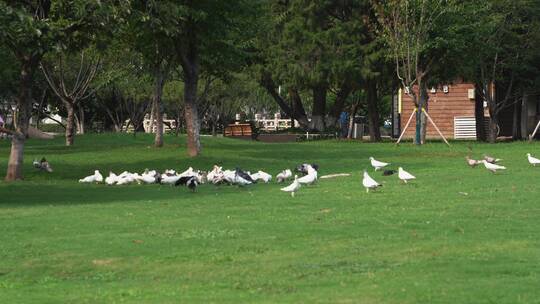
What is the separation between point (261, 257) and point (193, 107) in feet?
73.7

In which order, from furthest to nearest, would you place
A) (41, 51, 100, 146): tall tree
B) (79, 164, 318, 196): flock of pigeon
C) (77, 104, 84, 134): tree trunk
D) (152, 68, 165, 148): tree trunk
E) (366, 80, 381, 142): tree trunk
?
1. (77, 104, 84, 134): tree trunk
2. (366, 80, 381, 142): tree trunk
3. (41, 51, 100, 146): tall tree
4. (152, 68, 165, 148): tree trunk
5. (79, 164, 318, 196): flock of pigeon

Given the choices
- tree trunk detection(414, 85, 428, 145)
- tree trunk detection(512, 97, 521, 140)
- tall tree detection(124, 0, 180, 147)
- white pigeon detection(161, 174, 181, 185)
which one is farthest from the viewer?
tree trunk detection(512, 97, 521, 140)

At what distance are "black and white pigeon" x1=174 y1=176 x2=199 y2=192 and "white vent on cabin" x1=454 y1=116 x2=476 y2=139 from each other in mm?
40393

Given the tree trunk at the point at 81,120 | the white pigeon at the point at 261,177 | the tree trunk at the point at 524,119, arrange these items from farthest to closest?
the tree trunk at the point at 81,120 → the tree trunk at the point at 524,119 → the white pigeon at the point at 261,177

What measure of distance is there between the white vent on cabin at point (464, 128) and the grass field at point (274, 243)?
1472 inches

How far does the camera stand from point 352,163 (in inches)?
1262

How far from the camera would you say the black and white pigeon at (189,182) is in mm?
21983

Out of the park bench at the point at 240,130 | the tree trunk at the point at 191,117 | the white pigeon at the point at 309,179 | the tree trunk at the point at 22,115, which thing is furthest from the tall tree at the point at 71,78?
the white pigeon at the point at 309,179

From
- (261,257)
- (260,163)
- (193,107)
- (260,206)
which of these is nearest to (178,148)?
(193,107)

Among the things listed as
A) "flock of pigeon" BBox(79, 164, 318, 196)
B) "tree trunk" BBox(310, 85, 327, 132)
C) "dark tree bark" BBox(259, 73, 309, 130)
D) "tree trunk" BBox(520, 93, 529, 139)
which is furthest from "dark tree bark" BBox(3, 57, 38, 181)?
"tree trunk" BBox(520, 93, 529, 139)

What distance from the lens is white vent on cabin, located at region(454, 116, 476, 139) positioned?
6106 cm

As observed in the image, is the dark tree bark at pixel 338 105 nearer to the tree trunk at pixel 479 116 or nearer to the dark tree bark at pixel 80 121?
the tree trunk at pixel 479 116

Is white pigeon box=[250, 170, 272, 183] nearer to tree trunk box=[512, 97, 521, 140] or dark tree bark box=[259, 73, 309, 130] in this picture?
dark tree bark box=[259, 73, 309, 130]

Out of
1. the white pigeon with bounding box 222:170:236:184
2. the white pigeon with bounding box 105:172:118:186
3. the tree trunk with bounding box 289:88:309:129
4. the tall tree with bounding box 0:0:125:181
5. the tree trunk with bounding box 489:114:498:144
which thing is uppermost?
the tall tree with bounding box 0:0:125:181
